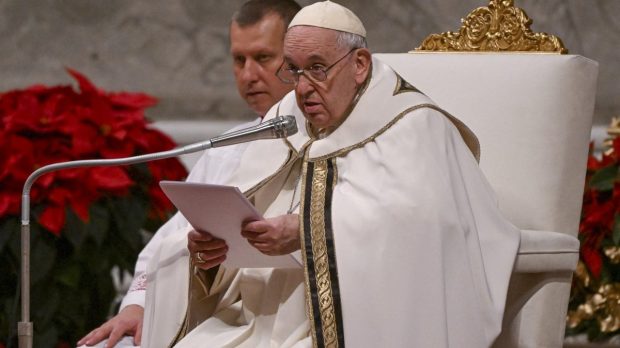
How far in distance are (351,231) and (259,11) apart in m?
1.27

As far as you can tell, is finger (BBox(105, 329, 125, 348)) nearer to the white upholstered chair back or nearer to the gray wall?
the white upholstered chair back

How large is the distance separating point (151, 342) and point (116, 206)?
4.22 feet

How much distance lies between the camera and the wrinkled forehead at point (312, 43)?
3506 mm

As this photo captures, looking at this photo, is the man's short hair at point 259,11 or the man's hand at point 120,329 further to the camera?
the man's short hair at point 259,11

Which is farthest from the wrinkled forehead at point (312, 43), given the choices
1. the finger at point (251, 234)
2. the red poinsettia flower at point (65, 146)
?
the red poinsettia flower at point (65, 146)

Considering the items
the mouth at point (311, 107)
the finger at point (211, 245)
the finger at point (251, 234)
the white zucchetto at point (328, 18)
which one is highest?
the white zucchetto at point (328, 18)

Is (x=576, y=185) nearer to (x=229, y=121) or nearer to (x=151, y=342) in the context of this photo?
(x=151, y=342)

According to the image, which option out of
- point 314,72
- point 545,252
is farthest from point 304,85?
point 545,252

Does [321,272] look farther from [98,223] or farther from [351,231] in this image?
[98,223]

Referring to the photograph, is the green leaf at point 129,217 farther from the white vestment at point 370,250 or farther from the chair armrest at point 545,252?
the chair armrest at point 545,252

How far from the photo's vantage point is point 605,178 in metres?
5.19

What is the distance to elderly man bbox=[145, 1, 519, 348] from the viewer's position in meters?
3.34

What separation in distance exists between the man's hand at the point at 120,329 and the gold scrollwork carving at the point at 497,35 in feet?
4.30

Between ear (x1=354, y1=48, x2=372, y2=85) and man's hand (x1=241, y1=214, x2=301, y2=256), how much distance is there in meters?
0.43
